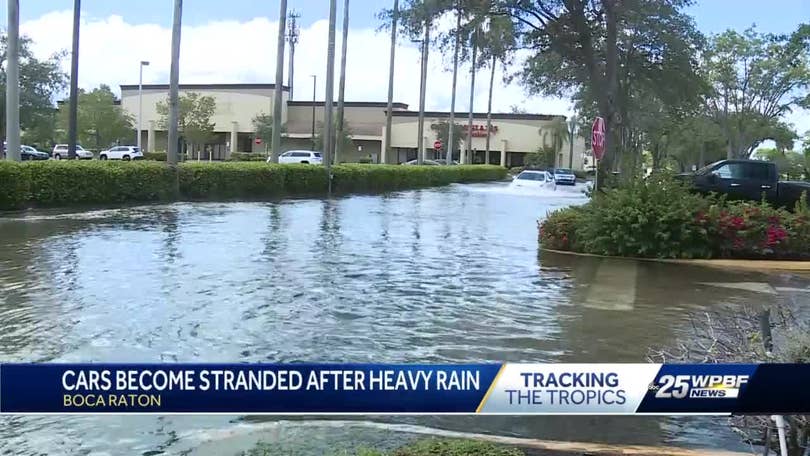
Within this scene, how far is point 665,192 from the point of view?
14.0 m

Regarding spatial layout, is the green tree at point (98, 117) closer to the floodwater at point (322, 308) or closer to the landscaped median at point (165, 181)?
the landscaped median at point (165, 181)

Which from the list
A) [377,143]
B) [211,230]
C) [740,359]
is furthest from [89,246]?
[377,143]

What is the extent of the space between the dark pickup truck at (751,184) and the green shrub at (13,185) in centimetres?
1688

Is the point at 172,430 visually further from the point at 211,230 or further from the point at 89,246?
the point at 211,230

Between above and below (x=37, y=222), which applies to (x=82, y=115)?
above

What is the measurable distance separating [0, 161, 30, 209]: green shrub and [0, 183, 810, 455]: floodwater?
3543 millimetres

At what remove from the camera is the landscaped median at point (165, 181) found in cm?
2102

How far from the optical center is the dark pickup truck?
20609 mm

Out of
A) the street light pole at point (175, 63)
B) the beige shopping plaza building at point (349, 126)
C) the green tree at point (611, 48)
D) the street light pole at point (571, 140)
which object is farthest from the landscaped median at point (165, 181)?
the beige shopping plaza building at point (349, 126)

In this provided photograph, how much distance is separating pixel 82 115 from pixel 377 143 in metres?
34.8

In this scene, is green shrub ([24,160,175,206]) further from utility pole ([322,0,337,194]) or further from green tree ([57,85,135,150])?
green tree ([57,85,135,150])

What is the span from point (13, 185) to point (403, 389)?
19838 millimetres

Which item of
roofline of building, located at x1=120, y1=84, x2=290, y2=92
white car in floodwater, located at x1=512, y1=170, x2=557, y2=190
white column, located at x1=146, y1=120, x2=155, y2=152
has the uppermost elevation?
roofline of building, located at x1=120, y1=84, x2=290, y2=92

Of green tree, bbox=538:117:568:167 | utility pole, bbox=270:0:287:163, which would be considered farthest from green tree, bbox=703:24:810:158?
green tree, bbox=538:117:568:167
